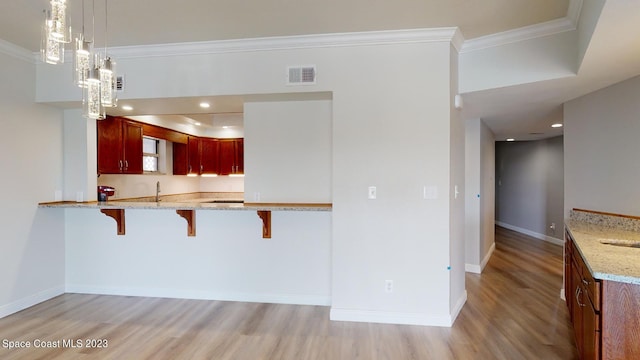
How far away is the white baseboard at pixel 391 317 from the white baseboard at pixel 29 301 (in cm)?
316

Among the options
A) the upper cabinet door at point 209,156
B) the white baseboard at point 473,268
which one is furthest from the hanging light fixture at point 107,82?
the white baseboard at point 473,268

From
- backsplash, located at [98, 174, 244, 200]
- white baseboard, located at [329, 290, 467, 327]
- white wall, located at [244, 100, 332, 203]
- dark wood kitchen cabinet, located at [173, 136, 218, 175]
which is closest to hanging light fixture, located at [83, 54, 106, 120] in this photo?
white wall, located at [244, 100, 332, 203]

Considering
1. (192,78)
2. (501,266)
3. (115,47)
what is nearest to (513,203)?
(501,266)

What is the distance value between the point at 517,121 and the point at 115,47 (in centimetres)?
510

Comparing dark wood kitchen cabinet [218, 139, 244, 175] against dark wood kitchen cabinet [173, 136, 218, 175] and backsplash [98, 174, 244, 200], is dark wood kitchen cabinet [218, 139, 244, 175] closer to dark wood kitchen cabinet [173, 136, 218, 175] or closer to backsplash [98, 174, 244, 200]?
dark wood kitchen cabinet [173, 136, 218, 175]

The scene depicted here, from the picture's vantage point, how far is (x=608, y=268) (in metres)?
1.79

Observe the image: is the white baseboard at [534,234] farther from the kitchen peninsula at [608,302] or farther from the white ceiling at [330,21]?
the kitchen peninsula at [608,302]

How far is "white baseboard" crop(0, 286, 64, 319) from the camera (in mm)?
3250

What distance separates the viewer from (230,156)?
6648 mm

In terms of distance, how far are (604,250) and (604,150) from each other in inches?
56.1

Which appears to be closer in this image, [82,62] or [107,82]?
[82,62]

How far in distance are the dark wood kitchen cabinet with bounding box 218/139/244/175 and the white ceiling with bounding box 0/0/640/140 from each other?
3.43m

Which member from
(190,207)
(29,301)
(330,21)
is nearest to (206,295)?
(190,207)

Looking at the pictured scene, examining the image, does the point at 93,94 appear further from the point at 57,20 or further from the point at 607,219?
the point at 607,219
